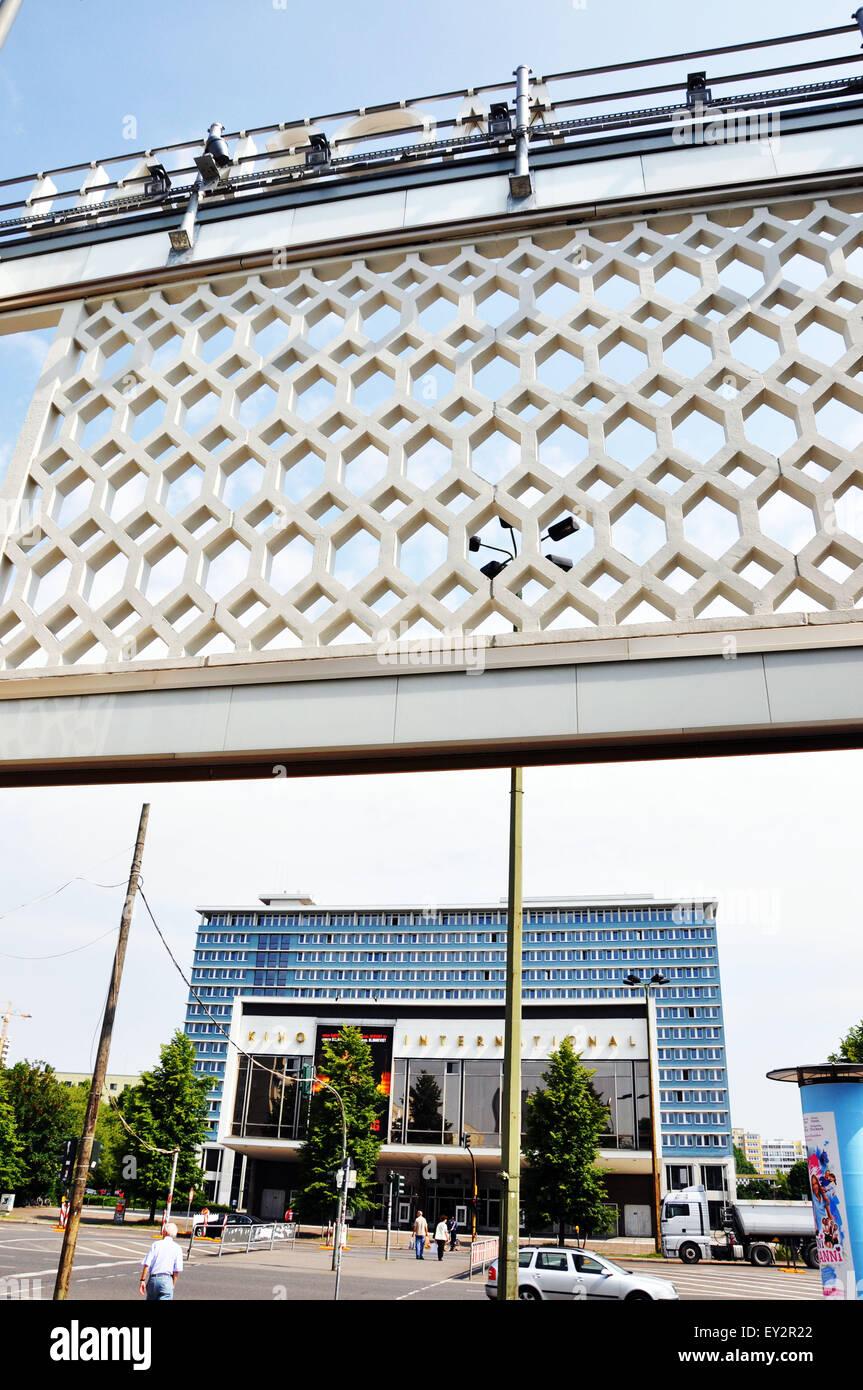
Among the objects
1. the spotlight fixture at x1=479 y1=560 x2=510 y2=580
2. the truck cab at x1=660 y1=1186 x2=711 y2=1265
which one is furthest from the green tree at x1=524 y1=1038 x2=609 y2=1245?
the spotlight fixture at x1=479 y1=560 x2=510 y2=580

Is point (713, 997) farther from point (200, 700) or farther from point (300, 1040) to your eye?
point (200, 700)

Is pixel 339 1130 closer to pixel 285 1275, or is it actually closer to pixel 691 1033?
pixel 285 1275

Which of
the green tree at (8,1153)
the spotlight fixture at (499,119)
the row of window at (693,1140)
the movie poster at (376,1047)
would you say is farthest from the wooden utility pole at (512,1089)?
the row of window at (693,1140)

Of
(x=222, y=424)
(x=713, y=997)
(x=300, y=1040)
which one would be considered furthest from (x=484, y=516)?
(x=713, y=997)

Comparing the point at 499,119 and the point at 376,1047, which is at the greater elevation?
the point at 499,119

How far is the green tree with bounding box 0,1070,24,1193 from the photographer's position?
141 ft

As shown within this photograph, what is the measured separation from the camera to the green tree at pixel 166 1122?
141 ft

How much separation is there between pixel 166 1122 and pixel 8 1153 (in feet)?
26.2

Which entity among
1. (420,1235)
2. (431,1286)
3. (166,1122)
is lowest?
(420,1235)

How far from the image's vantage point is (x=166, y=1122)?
4381 cm

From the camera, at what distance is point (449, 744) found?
3.27 m

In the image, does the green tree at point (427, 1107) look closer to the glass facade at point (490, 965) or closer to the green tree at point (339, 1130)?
the green tree at point (339, 1130)

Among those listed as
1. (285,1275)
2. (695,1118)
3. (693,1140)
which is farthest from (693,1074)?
(285,1275)

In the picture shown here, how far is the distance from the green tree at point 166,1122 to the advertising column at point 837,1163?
1601 inches
